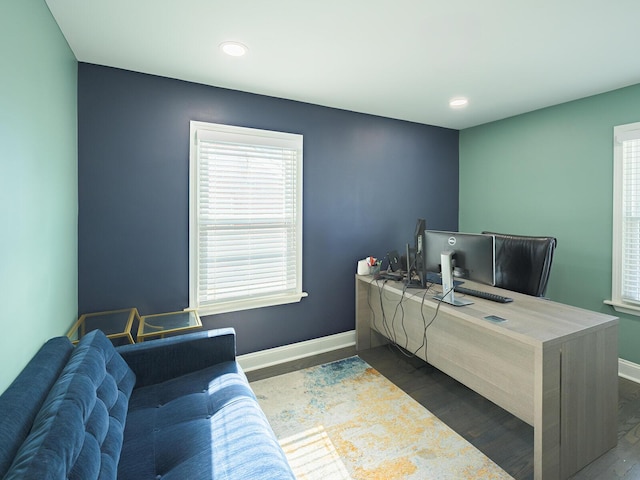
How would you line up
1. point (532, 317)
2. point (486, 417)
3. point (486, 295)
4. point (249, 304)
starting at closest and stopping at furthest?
point (532, 317)
point (486, 417)
point (486, 295)
point (249, 304)

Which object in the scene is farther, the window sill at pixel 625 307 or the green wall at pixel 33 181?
Answer: the window sill at pixel 625 307

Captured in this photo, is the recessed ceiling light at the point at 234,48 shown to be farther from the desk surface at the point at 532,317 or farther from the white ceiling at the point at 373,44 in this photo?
the desk surface at the point at 532,317

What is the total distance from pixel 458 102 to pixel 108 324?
341cm

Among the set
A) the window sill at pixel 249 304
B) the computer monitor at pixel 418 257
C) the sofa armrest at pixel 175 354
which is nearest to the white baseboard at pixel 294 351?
the window sill at pixel 249 304

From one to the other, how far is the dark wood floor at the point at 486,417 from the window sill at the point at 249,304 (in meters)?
0.58

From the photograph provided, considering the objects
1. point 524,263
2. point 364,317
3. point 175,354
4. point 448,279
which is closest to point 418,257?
point 448,279

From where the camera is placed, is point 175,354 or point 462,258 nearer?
point 175,354

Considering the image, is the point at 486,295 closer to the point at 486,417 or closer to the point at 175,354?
the point at 486,417

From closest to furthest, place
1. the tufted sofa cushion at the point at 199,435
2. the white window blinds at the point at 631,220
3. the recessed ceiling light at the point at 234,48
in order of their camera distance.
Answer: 1. the tufted sofa cushion at the point at 199,435
2. the recessed ceiling light at the point at 234,48
3. the white window blinds at the point at 631,220

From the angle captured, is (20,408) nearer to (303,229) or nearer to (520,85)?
(303,229)

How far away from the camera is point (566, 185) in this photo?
9.96ft

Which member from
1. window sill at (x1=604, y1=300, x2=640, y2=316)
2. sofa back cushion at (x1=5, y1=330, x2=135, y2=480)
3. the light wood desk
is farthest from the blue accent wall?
window sill at (x1=604, y1=300, x2=640, y2=316)

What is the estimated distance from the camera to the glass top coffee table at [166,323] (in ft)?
7.17

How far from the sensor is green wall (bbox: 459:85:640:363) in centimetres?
274
